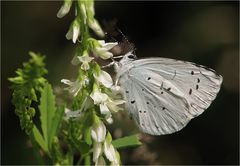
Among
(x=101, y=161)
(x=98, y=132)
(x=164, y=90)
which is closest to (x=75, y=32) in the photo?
(x=98, y=132)

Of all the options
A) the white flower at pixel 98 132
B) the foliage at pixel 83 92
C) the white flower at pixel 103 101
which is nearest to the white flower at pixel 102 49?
the foliage at pixel 83 92

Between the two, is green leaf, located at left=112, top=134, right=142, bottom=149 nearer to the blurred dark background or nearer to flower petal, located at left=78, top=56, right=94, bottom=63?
flower petal, located at left=78, top=56, right=94, bottom=63

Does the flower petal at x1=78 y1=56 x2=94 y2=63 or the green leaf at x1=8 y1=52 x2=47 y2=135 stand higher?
the flower petal at x1=78 y1=56 x2=94 y2=63

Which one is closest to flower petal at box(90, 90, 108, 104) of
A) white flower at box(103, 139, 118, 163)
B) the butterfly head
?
white flower at box(103, 139, 118, 163)

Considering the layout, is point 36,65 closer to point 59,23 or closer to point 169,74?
point 169,74

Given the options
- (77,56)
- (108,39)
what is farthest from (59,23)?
(77,56)

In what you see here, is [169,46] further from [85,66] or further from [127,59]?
[85,66]
